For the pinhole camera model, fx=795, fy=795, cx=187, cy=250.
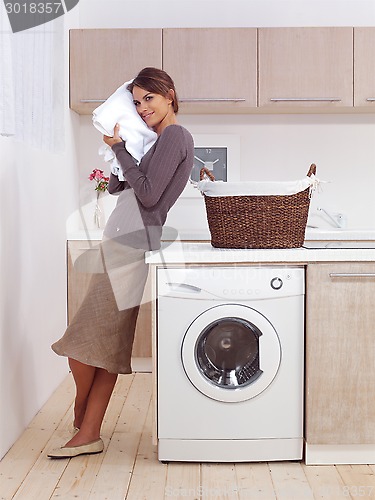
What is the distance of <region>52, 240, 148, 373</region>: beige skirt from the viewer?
117 inches

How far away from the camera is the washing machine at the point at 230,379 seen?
115 inches

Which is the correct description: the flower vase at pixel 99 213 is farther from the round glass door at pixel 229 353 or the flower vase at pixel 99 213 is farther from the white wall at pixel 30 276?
the round glass door at pixel 229 353

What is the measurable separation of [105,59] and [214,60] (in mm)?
641

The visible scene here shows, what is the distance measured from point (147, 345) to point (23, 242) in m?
1.40

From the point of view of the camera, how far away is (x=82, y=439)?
3.08 metres

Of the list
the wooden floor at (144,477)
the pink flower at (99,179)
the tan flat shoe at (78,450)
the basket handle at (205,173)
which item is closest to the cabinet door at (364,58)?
the pink flower at (99,179)

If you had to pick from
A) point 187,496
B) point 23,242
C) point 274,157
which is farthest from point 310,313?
point 274,157

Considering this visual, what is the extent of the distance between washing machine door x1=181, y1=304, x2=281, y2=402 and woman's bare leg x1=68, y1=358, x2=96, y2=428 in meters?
0.42

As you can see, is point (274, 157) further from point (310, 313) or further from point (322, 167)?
point (310, 313)

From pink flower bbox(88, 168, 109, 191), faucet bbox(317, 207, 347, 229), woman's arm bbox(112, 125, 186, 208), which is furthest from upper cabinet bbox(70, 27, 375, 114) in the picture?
woman's arm bbox(112, 125, 186, 208)

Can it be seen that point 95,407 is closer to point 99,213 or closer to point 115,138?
point 115,138

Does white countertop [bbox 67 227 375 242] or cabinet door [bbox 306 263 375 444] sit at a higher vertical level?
white countertop [bbox 67 227 375 242]

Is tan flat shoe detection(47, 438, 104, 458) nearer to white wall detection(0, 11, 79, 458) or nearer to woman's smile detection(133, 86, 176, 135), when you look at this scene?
white wall detection(0, 11, 79, 458)

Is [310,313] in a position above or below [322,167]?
below
